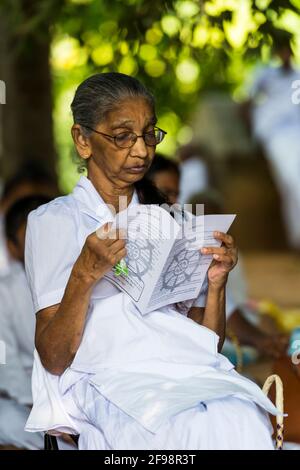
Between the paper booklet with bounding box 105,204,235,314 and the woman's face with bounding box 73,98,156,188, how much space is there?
247 millimetres

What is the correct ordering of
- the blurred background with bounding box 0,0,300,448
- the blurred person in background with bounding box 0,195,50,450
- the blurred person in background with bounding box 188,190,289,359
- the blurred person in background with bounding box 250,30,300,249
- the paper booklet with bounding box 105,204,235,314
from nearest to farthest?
the paper booklet with bounding box 105,204,235,314, the blurred person in background with bounding box 0,195,50,450, the blurred person in background with bounding box 188,190,289,359, the blurred background with bounding box 0,0,300,448, the blurred person in background with bounding box 250,30,300,249

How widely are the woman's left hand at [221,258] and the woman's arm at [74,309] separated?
0.37m

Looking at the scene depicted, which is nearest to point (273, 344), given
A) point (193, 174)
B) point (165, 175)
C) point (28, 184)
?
point (165, 175)

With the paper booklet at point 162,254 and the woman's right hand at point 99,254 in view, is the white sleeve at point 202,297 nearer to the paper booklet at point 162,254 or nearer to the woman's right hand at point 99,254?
the paper booklet at point 162,254

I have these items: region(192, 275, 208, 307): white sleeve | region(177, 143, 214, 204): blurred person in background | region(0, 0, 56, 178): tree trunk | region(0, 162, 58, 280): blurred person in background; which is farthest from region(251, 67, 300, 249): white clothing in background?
region(192, 275, 208, 307): white sleeve

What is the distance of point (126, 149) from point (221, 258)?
0.48 m

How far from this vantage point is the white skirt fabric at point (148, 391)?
359 centimetres

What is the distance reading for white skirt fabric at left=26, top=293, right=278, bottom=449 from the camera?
3.59 metres

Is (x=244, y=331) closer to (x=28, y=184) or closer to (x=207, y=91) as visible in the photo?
(x=28, y=184)

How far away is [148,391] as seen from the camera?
3668mm

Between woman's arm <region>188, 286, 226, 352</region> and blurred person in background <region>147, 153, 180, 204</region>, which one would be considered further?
blurred person in background <region>147, 153, 180, 204</region>

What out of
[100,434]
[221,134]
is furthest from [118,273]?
[221,134]

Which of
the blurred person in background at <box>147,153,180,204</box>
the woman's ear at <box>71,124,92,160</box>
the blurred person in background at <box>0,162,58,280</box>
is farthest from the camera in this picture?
the blurred person in background at <box>0,162,58,280</box>

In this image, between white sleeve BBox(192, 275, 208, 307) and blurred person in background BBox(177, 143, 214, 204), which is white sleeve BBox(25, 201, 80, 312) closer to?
white sleeve BBox(192, 275, 208, 307)
